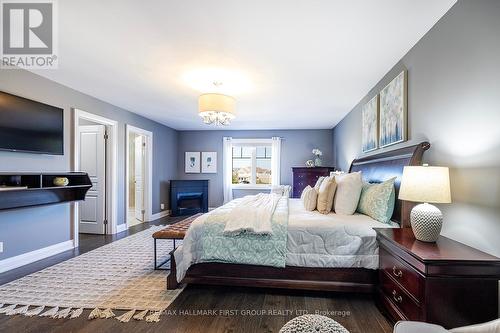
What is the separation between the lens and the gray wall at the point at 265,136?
22.5ft

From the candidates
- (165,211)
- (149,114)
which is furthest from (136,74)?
(165,211)

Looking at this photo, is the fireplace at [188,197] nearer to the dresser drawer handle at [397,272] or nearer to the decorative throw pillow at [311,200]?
the decorative throw pillow at [311,200]

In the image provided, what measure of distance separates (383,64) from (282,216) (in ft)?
6.88

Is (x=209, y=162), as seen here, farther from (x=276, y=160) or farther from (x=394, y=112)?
(x=394, y=112)

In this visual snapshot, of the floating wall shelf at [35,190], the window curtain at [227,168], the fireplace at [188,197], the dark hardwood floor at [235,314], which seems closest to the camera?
the dark hardwood floor at [235,314]

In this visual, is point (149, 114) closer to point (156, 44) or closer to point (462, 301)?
point (156, 44)

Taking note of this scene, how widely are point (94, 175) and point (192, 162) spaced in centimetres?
294

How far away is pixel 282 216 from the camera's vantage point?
250 centimetres

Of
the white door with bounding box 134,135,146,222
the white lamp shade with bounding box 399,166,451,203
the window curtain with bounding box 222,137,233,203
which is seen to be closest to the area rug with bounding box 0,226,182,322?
the white lamp shade with bounding box 399,166,451,203

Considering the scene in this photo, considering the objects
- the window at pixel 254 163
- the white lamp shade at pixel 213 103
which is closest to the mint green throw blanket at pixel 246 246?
the white lamp shade at pixel 213 103

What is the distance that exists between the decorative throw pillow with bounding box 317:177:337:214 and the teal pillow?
0.38 meters

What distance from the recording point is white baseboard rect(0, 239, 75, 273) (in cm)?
292

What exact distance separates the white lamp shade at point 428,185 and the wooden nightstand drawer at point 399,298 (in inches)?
25.9
